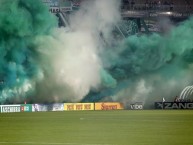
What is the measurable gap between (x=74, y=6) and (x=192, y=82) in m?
18.7

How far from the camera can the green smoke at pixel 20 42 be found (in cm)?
6184

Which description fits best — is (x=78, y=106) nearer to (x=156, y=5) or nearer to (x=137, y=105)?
(x=137, y=105)

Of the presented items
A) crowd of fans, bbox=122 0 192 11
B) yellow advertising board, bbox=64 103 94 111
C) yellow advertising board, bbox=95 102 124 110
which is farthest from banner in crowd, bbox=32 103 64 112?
crowd of fans, bbox=122 0 192 11

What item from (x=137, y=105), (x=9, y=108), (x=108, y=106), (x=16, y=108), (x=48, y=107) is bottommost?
(x=137, y=105)

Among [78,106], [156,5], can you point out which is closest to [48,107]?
[78,106]

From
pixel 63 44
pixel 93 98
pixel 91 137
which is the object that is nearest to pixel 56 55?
pixel 63 44

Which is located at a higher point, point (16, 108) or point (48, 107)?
point (16, 108)

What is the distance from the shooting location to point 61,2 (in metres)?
77.2

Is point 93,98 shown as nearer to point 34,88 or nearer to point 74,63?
point 74,63

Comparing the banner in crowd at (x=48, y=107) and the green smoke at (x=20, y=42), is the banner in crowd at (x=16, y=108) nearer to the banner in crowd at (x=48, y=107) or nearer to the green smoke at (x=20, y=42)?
the banner in crowd at (x=48, y=107)

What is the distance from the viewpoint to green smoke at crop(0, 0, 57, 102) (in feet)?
203

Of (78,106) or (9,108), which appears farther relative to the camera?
(78,106)

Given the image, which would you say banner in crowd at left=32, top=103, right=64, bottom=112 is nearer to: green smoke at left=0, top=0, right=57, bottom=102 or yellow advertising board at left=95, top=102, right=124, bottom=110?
green smoke at left=0, top=0, right=57, bottom=102

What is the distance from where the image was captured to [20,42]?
63.3 meters
